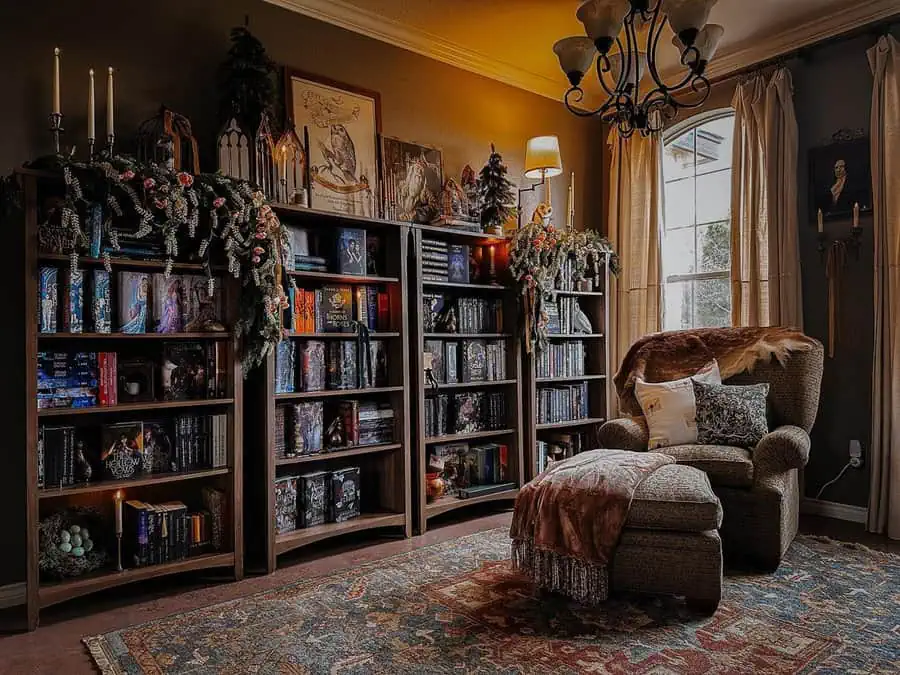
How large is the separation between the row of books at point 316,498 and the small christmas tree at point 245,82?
1840 millimetres

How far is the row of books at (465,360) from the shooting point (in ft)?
13.5

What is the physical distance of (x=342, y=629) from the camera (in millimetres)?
2531

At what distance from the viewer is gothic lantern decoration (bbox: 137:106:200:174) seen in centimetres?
309

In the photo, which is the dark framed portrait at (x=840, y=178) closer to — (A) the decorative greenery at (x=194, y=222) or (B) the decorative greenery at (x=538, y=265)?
(B) the decorative greenery at (x=538, y=265)

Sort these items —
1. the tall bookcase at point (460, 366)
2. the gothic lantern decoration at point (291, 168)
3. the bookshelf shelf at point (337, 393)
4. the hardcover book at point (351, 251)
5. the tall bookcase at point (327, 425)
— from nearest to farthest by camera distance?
the tall bookcase at point (327, 425) → the bookshelf shelf at point (337, 393) → the gothic lantern decoration at point (291, 168) → the hardcover book at point (351, 251) → the tall bookcase at point (460, 366)

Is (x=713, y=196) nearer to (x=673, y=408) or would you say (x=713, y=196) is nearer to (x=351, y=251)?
(x=673, y=408)

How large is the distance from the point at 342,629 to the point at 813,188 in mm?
3724

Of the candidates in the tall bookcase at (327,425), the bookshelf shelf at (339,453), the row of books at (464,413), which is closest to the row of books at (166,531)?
the tall bookcase at (327,425)

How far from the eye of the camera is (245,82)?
341 cm

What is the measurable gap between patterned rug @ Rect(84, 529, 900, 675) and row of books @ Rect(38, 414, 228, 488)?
0.68 metres

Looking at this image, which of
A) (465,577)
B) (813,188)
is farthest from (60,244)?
(813,188)

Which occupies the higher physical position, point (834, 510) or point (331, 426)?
point (331, 426)

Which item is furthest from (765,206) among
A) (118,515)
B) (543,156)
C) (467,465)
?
(118,515)

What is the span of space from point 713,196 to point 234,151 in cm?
331
